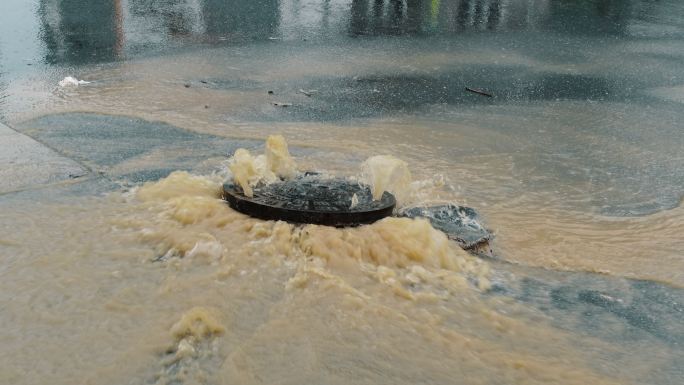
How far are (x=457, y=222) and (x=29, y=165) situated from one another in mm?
3133

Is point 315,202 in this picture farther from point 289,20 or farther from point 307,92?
point 289,20

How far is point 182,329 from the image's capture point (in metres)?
2.97

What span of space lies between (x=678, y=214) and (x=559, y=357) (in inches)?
91.5

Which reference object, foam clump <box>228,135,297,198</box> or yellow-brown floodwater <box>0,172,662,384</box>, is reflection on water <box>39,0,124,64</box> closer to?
foam clump <box>228,135,297,198</box>

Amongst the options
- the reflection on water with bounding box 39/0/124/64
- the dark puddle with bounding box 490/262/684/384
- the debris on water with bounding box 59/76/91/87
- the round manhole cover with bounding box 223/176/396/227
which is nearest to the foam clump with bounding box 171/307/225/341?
the round manhole cover with bounding box 223/176/396/227

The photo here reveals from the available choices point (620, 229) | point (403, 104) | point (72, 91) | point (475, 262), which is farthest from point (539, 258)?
point (72, 91)

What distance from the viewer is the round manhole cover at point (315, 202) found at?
4.02 metres

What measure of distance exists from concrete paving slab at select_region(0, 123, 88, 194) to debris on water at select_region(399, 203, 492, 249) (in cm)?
246

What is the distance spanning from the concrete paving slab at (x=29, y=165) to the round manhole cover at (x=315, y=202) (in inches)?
51.7

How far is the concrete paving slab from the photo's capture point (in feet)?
15.3

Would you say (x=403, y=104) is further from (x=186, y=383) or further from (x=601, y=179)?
(x=186, y=383)

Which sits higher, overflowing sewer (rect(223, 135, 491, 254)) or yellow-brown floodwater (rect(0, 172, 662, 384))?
overflowing sewer (rect(223, 135, 491, 254))

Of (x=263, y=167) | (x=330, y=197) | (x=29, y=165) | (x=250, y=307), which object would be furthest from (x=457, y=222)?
(x=29, y=165)

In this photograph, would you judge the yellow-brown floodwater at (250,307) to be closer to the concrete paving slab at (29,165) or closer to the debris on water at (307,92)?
the concrete paving slab at (29,165)
